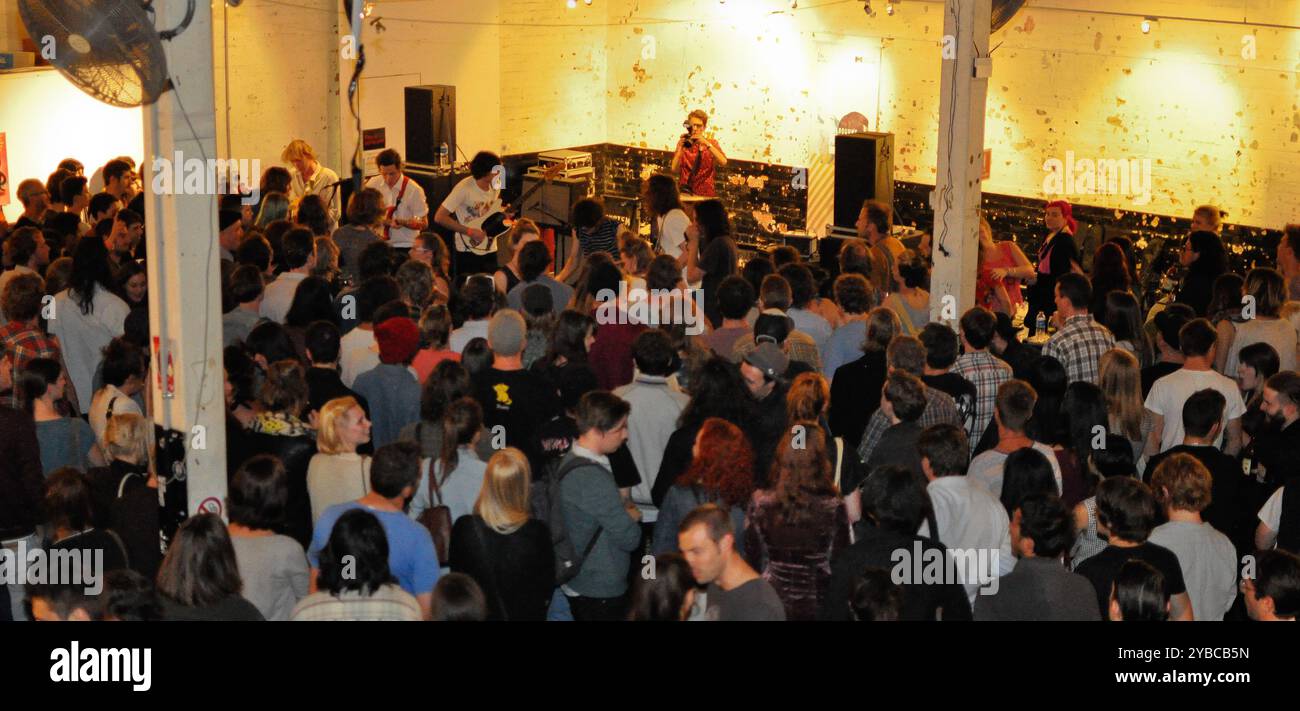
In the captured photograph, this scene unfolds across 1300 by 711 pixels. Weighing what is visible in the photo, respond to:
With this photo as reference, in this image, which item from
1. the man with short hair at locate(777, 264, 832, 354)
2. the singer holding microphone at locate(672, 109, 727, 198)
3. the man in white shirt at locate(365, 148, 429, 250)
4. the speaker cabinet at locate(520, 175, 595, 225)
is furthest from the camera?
the singer holding microphone at locate(672, 109, 727, 198)

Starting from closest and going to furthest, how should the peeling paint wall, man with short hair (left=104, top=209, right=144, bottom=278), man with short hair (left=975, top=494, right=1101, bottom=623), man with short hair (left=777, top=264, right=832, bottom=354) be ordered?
man with short hair (left=975, top=494, right=1101, bottom=623), man with short hair (left=777, top=264, right=832, bottom=354), man with short hair (left=104, top=209, right=144, bottom=278), the peeling paint wall

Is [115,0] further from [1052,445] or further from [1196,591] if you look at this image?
[1196,591]

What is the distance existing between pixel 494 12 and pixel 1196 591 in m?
11.6

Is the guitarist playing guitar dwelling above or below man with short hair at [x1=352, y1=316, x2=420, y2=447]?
above

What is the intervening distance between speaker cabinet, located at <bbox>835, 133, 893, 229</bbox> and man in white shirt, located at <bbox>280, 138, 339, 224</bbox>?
13.8 feet

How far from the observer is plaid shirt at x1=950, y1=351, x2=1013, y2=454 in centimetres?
623

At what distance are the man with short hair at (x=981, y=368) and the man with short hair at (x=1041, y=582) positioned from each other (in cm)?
183

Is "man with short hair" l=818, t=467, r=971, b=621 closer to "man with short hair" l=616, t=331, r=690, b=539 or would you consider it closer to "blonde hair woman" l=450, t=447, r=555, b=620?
"blonde hair woman" l=450, t=447, r=555, b=620

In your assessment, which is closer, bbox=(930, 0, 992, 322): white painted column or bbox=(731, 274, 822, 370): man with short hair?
bbox=(731, 274, 822, 370): man with short hair

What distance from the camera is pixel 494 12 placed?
14844mm

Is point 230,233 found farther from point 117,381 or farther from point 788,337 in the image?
point 788,337

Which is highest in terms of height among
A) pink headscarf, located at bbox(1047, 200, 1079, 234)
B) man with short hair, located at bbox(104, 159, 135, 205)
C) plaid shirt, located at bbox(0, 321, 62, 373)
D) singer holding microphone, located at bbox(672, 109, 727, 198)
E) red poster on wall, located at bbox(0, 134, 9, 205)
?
singer holding microphone, located at bbox(672, 109, 727, 198)

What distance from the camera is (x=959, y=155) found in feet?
26.3

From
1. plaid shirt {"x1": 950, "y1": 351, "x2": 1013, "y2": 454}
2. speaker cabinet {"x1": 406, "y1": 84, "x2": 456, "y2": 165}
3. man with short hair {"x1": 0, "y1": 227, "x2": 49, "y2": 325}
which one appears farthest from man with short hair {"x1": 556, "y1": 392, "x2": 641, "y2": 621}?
speaker cabinet {"x1": 406, "y1": 84, "x2": 456, "y2": 165}
